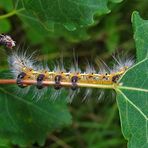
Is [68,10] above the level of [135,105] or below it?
above

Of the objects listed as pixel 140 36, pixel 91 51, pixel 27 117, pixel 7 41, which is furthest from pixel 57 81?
pixel 91 51

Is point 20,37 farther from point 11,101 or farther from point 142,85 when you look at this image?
point 142,85

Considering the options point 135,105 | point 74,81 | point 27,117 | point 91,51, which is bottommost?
point 27,117

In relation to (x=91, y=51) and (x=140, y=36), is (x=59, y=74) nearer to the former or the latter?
(x=140, y=36)

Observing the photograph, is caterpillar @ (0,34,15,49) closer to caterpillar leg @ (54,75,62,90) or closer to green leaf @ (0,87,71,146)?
caterpillar leg @ (54,75,62,90)

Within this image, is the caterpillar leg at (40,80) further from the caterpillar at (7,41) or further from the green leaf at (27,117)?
the green leaf at (27,117)

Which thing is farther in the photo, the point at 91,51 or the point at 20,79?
the point at 91,51

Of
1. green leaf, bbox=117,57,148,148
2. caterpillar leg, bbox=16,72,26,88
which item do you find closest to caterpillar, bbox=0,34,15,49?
caterpillar leg, bbox=16,72,26,88
